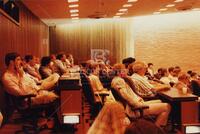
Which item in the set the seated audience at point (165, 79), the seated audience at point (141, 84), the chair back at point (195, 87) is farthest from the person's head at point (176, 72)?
the seated audience at point (141, 84)

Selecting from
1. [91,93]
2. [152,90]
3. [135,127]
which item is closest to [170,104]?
[152,90]

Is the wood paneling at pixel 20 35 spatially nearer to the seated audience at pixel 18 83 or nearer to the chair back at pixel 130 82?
the seated audience at pixel 18 83

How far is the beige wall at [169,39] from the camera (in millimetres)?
15562

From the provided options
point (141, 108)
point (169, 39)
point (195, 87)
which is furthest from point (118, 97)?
point (169, 39)

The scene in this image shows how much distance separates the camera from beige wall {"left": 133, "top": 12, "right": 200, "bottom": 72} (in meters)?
15.6

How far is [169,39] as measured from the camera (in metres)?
16.0

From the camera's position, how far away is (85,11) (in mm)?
12469

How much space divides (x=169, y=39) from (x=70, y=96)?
11810mm

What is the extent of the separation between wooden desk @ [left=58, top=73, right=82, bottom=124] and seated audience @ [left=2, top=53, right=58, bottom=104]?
0.96 feet

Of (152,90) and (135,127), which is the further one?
(152,90)

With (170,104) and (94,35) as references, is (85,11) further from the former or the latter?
(170,104)

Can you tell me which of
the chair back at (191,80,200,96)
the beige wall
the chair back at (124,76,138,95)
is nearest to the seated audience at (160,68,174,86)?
the chair back at (191,80,200,96)

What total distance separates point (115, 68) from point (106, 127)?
4.00m

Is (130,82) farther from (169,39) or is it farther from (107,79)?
(169,39)
